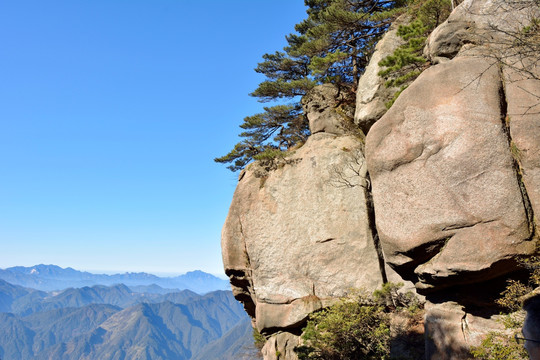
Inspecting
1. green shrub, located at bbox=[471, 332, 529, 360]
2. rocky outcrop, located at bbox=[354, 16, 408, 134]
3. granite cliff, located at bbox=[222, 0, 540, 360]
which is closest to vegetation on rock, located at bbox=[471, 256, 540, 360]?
green shrub, located at bbox=[471, 332, 529, 360]

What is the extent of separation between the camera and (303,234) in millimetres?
17422

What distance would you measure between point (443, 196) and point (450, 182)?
1.67ft

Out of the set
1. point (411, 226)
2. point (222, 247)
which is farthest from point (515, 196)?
point (222, 247)

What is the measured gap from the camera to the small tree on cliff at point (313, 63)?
19281 mm

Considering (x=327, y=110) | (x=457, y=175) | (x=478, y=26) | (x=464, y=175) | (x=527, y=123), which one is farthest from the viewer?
(x=327, y=110)

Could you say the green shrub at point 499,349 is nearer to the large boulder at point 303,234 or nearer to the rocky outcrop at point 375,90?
the large boulder at point 303,234

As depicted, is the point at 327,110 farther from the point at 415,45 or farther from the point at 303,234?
the point at 303,234

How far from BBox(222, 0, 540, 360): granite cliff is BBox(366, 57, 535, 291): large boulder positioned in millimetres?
33

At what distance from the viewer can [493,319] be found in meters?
10.4

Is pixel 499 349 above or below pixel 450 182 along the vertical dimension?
below

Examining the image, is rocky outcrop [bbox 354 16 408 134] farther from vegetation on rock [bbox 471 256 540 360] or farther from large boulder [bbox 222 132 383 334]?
vegetation on rock [bbox 471 256 540 360]

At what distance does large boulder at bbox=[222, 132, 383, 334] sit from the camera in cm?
1622

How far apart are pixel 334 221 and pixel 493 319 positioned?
7.83 metres

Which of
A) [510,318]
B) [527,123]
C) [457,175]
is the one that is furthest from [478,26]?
[510,318]
